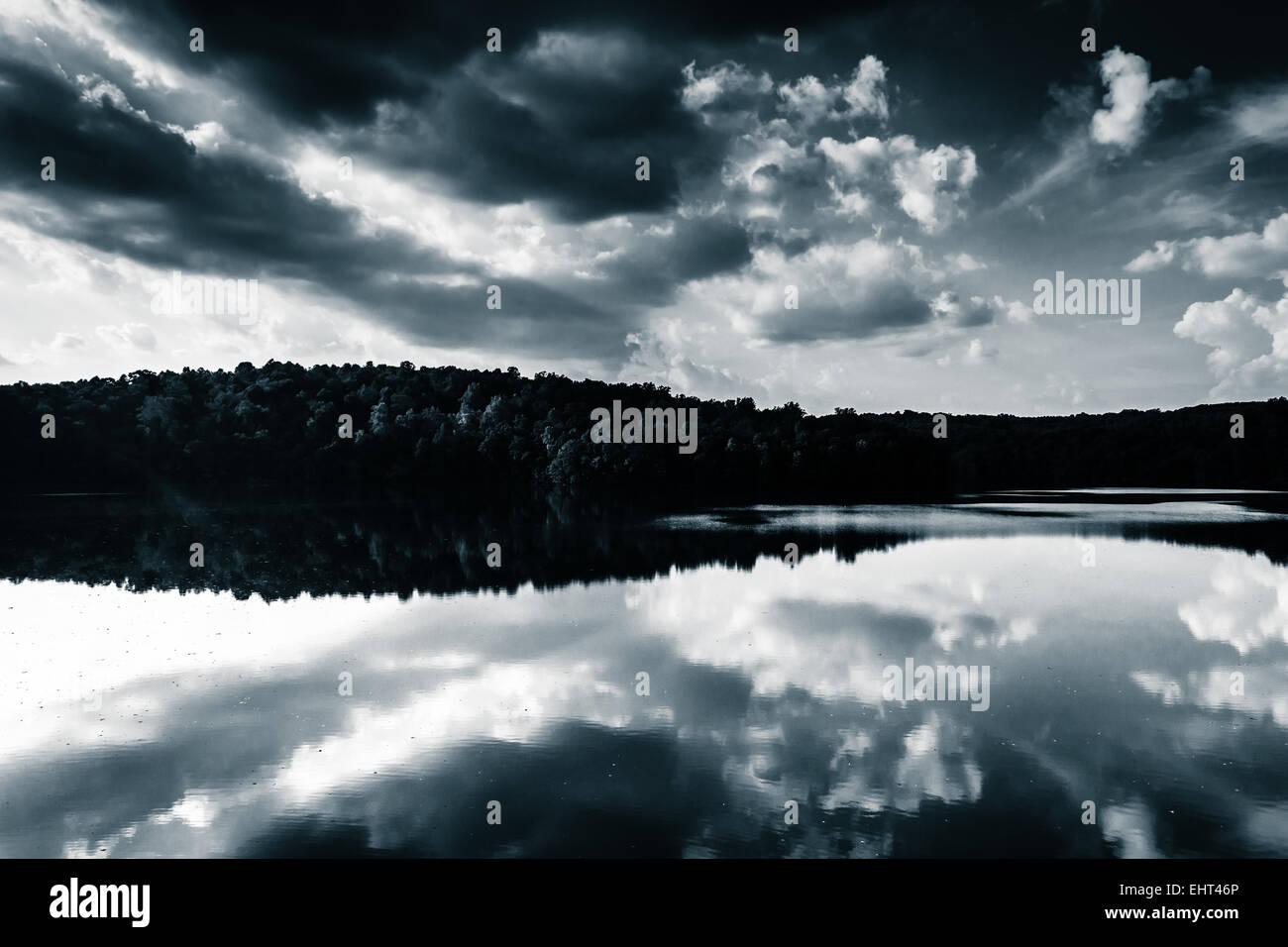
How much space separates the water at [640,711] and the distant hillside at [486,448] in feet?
201

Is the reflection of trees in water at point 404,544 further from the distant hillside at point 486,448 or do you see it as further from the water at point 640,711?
the distant hillside at point 486,448

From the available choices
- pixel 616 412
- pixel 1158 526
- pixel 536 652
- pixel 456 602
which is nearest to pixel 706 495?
pixel 616 412

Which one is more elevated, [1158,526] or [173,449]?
[173,449]

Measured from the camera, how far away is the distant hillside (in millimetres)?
104625

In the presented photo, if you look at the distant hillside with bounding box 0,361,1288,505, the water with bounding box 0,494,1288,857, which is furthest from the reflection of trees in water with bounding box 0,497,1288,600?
the distant hillside with bounding box 0,361,1288,505

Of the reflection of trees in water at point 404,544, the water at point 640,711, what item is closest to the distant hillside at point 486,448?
the reflection of trees in water at point 404,544

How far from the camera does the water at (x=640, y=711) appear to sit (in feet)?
35.0

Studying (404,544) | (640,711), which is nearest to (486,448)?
(404,544)

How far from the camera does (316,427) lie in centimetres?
11825

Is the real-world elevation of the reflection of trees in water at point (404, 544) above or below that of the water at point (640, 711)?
above

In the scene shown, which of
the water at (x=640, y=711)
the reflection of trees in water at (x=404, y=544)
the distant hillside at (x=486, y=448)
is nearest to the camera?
the water at (x=640, y=711)
